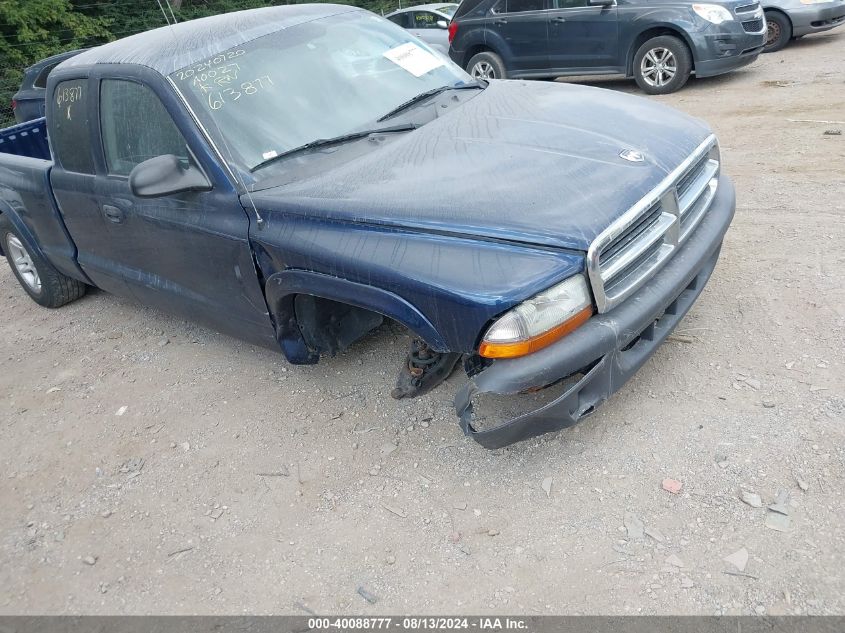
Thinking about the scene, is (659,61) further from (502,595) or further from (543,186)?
(502,595)

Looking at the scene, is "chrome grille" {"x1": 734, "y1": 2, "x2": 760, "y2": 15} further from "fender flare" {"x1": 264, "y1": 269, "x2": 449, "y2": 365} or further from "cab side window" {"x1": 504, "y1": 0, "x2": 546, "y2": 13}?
"fender flare" {"x1": 264, "y1": 269, "x2": 449, "y2": 365}

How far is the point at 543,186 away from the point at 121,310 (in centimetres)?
371

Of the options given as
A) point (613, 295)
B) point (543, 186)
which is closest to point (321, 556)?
point (613, 295)

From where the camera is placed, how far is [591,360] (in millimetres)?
2672

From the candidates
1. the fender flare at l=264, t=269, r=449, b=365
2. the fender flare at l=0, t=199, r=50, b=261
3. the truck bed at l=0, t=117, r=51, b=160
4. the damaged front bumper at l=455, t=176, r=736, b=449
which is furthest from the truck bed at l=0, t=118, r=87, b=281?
the damaged front bumper at l=455, t=176, r=736, b=449

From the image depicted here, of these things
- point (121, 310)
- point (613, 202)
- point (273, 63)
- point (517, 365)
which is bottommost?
point (121, 310)

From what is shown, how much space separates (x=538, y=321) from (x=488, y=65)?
28.9 ft

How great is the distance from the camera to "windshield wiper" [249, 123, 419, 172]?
3336 millimetres

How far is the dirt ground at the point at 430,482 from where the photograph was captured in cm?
256

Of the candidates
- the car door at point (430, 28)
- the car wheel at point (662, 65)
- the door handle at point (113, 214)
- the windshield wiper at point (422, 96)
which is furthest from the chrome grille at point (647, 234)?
the car door at point (430, 28)

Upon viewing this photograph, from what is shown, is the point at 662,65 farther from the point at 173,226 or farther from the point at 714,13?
the point at 173,226

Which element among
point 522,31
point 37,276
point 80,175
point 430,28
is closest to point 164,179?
point 80,175

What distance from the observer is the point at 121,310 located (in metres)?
5.33

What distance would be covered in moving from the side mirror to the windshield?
0.63 feet
